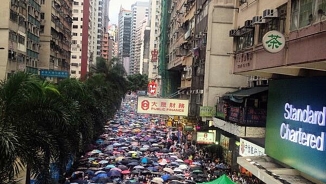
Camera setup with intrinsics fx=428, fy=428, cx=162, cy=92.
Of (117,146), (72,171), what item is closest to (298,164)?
(72,171)

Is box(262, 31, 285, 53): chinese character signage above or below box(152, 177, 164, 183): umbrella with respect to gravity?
above

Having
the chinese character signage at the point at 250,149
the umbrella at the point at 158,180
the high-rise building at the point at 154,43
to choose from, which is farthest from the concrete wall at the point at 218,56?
the high-rise building at the point at 154,43

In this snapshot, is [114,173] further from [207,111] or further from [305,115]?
[305,115]

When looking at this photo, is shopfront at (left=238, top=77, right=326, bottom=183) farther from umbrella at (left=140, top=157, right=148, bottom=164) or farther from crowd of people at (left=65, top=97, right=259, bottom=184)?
umbrella at (left=140, top=157, right=148, bottom=164)

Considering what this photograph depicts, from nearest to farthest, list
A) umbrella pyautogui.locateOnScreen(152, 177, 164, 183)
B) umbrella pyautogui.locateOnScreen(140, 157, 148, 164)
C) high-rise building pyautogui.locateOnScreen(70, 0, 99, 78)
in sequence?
umbrella pyautogui.locateOnScreen(152, 177, 164, 183) → umbrella pyautogui.locateOnScreen(140, 157, 148, 164) → high-rise building pyautogui.locateOnScreen(70, 0, 99, 78)

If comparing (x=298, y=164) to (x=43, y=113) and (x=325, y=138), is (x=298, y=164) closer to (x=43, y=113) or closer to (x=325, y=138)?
(x=325, y=138)

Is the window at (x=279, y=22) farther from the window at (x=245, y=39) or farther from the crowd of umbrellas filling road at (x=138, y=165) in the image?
the crowd of umbrellas filling road at (x=138, y=165)

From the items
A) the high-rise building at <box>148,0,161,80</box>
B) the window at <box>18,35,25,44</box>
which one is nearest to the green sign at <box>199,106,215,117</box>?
the window at <box>18,35,25,44</box>
